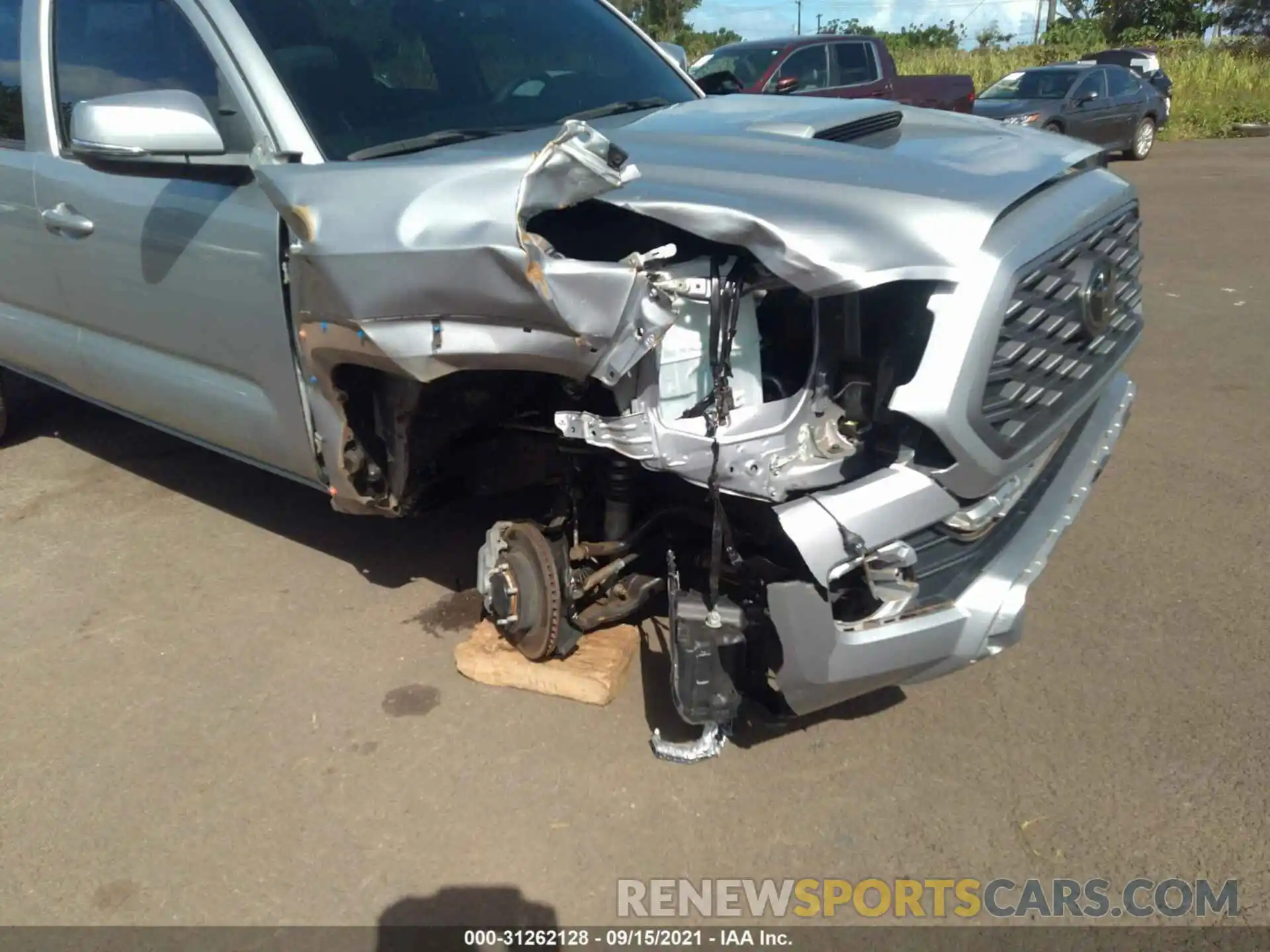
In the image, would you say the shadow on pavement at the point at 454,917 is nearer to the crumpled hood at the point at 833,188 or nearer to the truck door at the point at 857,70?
the crumpled hood at the point at 833,188

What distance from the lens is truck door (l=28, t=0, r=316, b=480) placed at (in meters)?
3.12

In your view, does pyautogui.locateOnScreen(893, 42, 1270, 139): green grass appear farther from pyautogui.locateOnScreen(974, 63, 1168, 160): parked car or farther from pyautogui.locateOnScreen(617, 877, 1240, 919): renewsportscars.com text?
pyautogui.locateOnScreen(617, 877, 1240, 919): renewsportscars.com text

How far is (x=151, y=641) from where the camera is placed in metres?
3.58

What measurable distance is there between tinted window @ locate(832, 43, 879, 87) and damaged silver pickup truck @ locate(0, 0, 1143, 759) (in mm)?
10467

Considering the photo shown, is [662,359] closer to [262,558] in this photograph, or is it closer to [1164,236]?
[262,558]

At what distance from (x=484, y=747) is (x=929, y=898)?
1249 millimetres

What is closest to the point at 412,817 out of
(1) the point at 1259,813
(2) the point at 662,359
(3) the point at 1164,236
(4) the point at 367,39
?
(2) the point at 662,359

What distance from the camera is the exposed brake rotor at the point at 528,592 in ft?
10.1

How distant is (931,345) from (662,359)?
59 centimetres

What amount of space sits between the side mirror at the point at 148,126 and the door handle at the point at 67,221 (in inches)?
31.1

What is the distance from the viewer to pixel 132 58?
3621mm

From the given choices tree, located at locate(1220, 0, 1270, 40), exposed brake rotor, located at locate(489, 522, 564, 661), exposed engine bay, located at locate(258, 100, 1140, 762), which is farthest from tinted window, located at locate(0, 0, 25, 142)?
tree, located at locate(1220, 0, 1270, 40)

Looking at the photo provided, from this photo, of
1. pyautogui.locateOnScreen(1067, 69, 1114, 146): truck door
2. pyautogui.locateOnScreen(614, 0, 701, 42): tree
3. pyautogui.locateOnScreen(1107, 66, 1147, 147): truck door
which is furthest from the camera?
pyautogui.locateOnScreen(614, 0, 701, 42): tree

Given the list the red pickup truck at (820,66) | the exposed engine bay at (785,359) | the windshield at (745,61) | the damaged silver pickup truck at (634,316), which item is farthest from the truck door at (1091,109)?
the exposed engine bay at (785,359)
